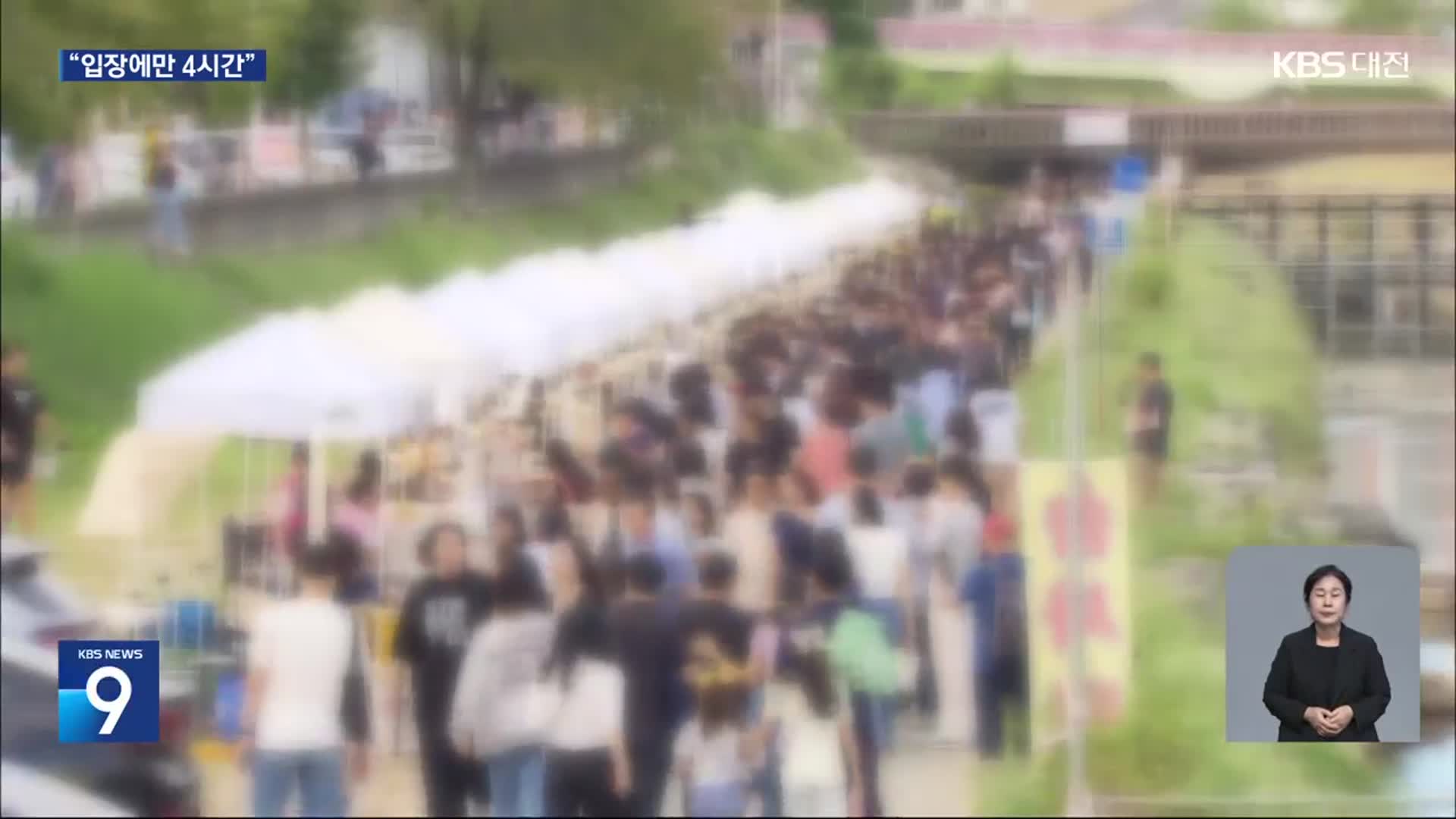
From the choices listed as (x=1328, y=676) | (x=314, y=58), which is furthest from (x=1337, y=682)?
(x=314, y=58)

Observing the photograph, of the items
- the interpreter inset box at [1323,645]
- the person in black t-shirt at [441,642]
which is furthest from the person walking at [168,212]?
the interpreter inset box at [1323,645]

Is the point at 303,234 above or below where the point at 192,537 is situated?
above

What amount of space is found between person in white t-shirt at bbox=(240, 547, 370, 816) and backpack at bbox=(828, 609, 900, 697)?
1.08 metres

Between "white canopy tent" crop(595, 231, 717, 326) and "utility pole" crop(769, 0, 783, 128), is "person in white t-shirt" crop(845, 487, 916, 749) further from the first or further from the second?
"utility pole" crop(769, 0, 783, 128)

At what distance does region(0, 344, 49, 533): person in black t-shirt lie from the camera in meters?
5.68

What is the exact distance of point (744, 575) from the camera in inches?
221

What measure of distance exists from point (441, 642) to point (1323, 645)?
1.97m

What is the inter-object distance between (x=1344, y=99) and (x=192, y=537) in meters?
2.81

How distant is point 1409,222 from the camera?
18.6 ft

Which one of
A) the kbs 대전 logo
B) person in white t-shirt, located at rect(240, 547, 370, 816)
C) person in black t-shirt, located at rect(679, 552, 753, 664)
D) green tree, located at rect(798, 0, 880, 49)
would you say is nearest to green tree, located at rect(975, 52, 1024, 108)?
green tree, located at rect(798, 0, 880, 49)

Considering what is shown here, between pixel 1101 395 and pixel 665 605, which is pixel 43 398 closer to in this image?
pixel 665 605

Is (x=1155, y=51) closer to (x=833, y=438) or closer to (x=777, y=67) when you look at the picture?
(x=777, y=67)

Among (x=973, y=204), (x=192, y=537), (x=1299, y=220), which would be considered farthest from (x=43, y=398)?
(x=1299, y=220)

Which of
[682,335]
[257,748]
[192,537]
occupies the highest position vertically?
[682,335]
